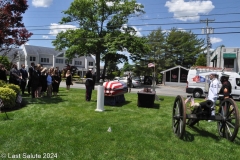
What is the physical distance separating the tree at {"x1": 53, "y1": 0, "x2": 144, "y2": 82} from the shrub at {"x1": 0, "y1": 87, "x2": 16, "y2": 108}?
2544 centimetres

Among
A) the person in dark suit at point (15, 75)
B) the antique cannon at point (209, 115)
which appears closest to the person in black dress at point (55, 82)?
the person in dark suit at point (15, 75)

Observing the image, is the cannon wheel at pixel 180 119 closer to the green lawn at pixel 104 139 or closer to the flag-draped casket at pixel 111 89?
the green lawn at pixel 104 139

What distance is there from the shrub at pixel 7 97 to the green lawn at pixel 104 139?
72 centimetres

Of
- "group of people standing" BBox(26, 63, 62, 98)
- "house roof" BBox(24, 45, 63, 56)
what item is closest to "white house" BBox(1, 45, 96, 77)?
"house roof" BBox(24, 45, 63, 56)

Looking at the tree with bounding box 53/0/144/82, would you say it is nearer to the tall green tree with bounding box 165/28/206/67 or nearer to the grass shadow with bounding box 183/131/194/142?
the tall green tree with bounding box 165/28/206/67

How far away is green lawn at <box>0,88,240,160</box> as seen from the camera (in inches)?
184

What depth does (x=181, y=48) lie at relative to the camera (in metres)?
55.5

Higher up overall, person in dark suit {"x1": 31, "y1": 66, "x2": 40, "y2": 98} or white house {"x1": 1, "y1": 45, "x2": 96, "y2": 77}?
white house {"x1": 1, "y1": 45, "x2": 96, "y2": 77}

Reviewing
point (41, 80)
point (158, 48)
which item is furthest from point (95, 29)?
point (41, 80)

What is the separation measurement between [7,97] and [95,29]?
100 feet

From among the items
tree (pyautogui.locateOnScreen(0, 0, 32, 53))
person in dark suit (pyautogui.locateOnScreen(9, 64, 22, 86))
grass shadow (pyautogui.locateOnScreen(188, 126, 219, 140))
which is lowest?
grass shadow (pyautogui.locateOnScreen(188, 126, 219, 140))

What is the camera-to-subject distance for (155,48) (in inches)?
2032

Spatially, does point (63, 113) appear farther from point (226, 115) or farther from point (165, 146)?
point (226, 115)

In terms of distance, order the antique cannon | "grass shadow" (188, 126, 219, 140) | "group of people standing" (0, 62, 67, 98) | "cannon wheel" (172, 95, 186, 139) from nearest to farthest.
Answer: "cannon wheel" (172, 95, 186, 139) < the antique cannon < "grass shadow" (188, 126, 219, 140) < "group of people standing" (0, 62, 67, 98)
